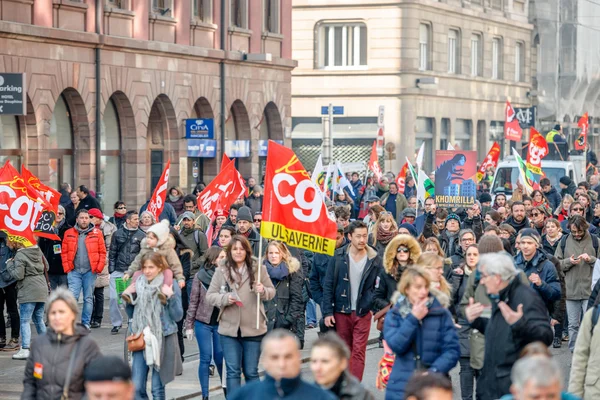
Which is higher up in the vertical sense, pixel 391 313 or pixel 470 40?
pixel 470 40

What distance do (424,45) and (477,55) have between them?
578cm

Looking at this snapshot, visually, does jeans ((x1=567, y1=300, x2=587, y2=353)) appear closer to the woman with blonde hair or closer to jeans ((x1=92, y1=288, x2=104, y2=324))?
the woman with blonde hair

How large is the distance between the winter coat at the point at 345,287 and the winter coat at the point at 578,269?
4087mm

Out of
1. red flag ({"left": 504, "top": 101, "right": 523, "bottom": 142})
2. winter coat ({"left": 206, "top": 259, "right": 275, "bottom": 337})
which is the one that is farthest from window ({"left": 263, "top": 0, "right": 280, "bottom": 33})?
winter coat ({"left": 206, "top": 259, "right": 275, "bottom": 337})

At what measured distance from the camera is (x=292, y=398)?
274 inches

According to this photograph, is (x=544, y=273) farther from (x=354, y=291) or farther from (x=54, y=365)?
(x=54, y=365)

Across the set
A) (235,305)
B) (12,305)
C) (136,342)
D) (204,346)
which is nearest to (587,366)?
(235,305)

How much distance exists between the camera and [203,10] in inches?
1382

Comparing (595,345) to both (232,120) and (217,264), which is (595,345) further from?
(232,120)

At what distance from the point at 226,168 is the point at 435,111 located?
32.8 m

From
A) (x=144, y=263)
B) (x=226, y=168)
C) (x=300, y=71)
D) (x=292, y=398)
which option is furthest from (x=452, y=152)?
(x=300, y=71)

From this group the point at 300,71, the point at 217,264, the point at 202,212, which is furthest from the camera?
the point at 300,71

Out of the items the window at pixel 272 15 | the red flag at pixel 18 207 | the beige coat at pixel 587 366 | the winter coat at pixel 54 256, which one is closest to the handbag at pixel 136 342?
the beige coat at pixel 587 366

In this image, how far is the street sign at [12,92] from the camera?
21.7 m
